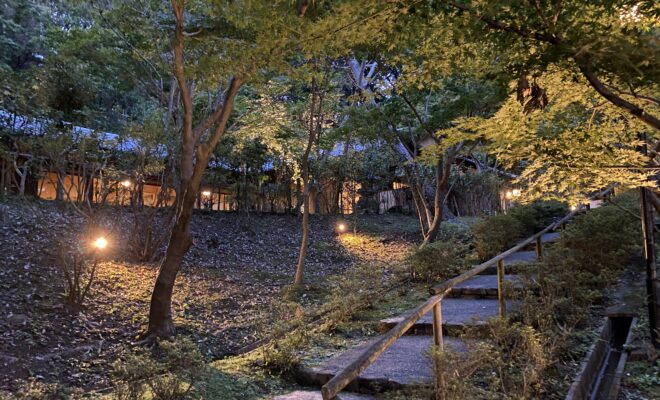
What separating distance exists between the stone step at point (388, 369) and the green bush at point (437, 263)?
12.0 ft

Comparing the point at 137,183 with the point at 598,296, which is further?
the point at 137,183

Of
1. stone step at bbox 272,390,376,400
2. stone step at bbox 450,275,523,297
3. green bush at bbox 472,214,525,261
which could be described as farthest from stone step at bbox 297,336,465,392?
green bush at bbox 472,214,525,261

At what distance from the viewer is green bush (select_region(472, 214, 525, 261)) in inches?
427

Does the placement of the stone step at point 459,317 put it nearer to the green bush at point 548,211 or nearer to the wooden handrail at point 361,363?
the wooden handrail at point 361,363

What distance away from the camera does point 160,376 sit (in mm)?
4492

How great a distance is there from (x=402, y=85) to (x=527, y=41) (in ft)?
15.9

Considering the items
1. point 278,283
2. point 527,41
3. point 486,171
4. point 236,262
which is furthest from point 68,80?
point 486,171

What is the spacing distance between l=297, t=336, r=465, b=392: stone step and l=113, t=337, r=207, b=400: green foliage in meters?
1.28

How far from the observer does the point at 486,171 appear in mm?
21719

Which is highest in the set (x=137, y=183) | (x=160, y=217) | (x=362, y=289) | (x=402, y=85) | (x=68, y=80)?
(x=68, y=80)

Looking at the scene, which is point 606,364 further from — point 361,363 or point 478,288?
point 361,363

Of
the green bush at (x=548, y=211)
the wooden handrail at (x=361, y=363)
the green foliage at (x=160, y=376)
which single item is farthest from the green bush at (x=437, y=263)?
the green bush at (x=548, y=211)

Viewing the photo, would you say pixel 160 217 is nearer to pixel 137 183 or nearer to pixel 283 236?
pixel 137 183

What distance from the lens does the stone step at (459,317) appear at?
5.75m
